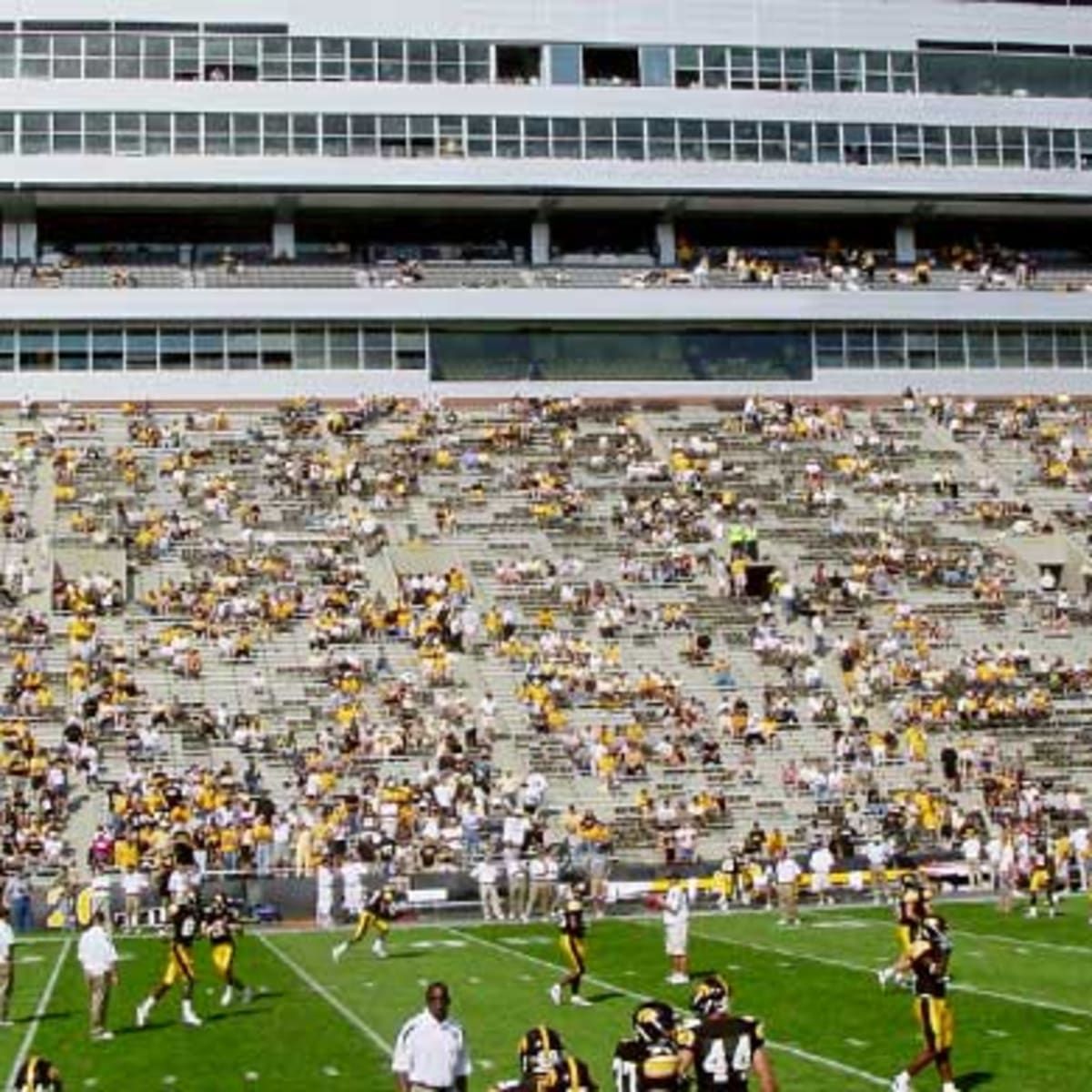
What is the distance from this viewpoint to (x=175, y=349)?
58.4m

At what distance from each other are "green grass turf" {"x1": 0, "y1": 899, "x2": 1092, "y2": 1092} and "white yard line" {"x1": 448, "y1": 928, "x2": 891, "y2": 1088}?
30mm

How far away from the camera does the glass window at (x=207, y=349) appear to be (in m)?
58.4

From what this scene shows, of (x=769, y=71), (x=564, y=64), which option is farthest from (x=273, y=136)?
(x=769, y=71)

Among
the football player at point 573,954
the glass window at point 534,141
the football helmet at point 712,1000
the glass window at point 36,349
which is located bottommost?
the football player at point 573,954

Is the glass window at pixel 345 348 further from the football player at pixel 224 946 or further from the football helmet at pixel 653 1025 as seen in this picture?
the football helmet at pixel 653 1025

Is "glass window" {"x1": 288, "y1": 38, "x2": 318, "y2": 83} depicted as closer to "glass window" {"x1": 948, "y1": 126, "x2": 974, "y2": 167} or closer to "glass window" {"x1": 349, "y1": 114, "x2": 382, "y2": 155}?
"glass window" {"x1": 349, "y1": 114, "x2": 382, "y2": 155}

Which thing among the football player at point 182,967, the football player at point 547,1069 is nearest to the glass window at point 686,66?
the football player at point 182,967

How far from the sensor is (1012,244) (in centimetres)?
6706

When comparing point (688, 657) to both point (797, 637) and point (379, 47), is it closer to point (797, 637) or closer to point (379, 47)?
point (797, 637)

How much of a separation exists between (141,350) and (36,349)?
107 inches

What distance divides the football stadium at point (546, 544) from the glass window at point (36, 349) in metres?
0.10

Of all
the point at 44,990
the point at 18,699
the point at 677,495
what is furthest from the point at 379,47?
the point at 44,990

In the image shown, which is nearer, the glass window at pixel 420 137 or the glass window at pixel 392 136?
the glass window at pixel 392 136

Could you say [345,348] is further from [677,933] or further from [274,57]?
[677,933]
